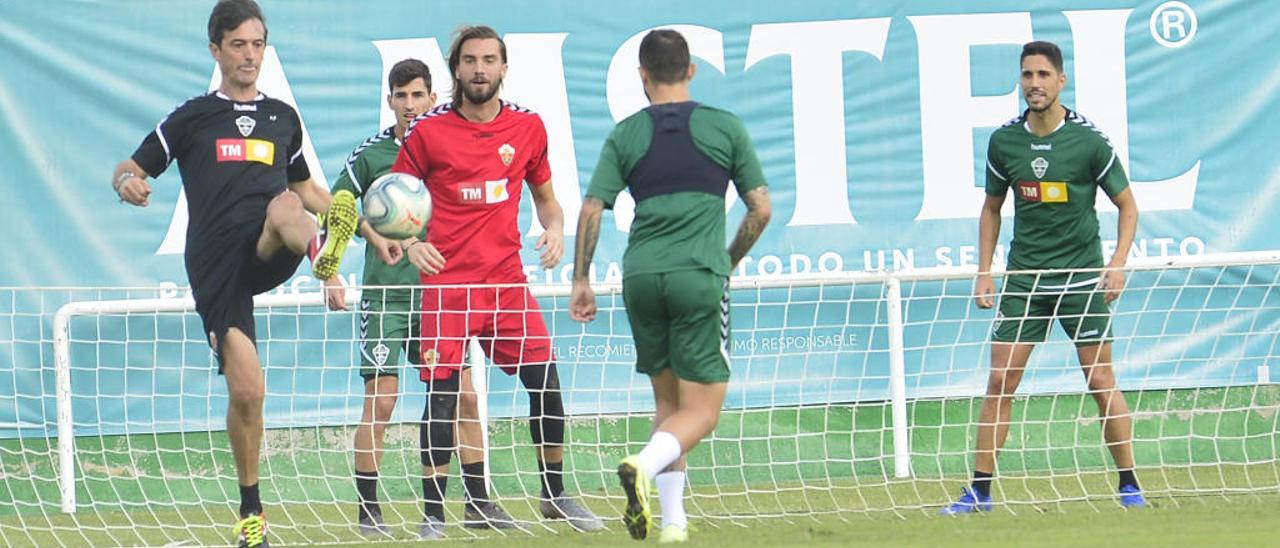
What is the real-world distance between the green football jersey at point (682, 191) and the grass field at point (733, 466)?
2133 mm

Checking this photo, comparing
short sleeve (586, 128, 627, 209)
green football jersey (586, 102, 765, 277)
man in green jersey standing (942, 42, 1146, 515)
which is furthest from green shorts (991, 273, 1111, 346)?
short sleeve (586, 128, 627, 209)

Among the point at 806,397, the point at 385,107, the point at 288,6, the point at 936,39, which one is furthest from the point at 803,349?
the point at 288,6

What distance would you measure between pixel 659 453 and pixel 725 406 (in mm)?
3713

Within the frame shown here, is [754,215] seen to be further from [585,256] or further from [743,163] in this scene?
[585,256]

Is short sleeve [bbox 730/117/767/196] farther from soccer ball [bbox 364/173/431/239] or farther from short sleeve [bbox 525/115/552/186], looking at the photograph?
short sleeve [bbox 525/115/552/186]

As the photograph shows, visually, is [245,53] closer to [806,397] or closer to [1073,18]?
[806,397]

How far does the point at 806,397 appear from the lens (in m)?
10.1

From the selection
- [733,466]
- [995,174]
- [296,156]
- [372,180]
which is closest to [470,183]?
[296,156]

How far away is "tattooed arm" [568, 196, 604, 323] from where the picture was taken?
670 cm

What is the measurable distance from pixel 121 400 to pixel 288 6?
222 cm

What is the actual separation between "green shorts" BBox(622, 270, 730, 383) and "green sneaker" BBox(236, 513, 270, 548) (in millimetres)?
1589

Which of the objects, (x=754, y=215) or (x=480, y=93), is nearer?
(x=754, y=215)

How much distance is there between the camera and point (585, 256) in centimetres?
675

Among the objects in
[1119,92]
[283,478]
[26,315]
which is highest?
[1119,92]
